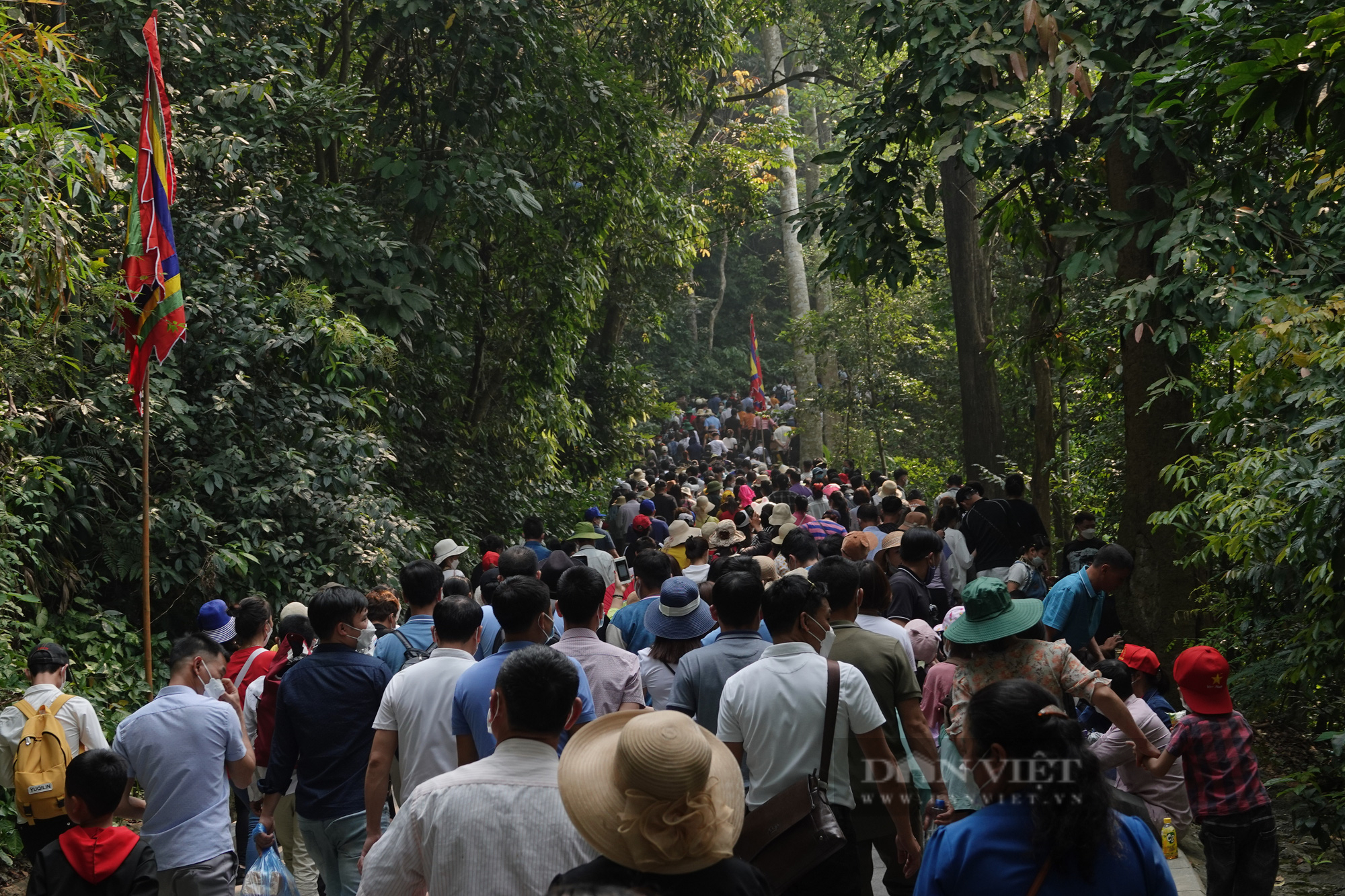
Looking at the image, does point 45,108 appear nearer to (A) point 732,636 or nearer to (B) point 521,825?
(A) point 732,636

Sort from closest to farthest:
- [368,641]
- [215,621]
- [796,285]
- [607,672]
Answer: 1. [607,672]
2. [215,621]
3. [368,641]
4. [796,285]

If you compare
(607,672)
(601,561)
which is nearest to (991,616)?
(607,672)

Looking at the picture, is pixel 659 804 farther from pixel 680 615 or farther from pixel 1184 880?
pixel 1184 880

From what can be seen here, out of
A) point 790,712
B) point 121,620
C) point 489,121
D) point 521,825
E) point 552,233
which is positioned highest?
point 489,121

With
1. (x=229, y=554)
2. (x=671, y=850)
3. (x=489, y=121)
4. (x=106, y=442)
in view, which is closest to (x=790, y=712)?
(x=671, y=850)

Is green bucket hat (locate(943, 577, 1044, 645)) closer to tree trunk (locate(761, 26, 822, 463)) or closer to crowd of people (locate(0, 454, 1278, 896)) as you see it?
crowd of people (locate(0, 454, 1278, 896))

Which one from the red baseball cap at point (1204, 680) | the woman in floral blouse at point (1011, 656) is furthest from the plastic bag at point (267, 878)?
the red baseball cap at point (1204, 680)

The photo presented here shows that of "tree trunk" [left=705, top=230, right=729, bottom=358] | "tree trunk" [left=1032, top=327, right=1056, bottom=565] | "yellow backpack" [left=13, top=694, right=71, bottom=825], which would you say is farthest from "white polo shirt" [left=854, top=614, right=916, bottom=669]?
"tree trunk" [left=705, top=230, right=729, bottom=358]

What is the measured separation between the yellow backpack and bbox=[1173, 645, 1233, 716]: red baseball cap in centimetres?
487

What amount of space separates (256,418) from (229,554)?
65.3 inches

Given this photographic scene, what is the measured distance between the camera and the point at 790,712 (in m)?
4.48

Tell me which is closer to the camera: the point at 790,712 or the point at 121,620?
the point at 790,712

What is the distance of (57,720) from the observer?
18.0 feet

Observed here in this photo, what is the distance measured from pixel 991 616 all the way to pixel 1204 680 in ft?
3.30
